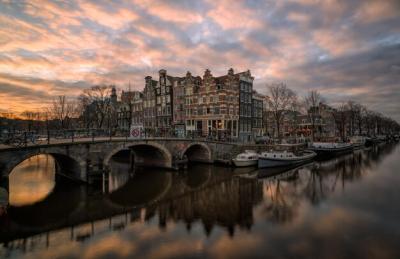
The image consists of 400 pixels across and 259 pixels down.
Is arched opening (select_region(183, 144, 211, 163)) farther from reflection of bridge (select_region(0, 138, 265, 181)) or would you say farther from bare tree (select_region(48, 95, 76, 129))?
bare tree (select_region(48, 95, 76, 129))

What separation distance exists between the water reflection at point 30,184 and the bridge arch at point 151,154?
25.4 feet

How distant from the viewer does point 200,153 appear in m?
42.8

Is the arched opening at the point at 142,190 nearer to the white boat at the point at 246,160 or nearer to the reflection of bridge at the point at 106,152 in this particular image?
the reflection of bridge at the point at 106,152

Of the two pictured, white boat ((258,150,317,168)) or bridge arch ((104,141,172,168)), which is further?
white boat ((258,150,317,168))

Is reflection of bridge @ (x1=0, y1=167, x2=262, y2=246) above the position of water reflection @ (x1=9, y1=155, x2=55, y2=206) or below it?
below

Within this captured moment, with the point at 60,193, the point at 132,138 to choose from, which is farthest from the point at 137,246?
the point at 132,138

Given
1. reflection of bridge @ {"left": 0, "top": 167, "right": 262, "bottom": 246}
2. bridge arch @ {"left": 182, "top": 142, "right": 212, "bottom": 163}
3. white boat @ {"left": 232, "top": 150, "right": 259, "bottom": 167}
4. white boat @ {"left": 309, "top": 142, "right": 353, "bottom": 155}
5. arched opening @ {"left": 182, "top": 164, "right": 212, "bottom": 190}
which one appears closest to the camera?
reflection of bridge @ {"left": 0, "top": 167, "right": 262, "bottom": 246}

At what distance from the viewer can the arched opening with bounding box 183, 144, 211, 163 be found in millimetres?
41125

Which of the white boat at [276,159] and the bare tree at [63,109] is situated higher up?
the bare tree at [63,109]

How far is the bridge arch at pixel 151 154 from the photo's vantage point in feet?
112

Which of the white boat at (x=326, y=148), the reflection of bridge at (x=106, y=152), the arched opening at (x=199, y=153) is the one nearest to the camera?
the reflection of bridge at (x=106, y=152)

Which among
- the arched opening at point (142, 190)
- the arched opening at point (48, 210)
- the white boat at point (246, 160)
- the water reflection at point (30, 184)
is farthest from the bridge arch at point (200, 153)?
the arched opening at point (48, 210)

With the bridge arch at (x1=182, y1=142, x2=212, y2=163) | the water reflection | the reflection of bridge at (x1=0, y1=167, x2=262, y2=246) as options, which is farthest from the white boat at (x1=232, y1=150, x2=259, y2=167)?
the water reflection

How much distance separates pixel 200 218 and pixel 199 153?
2501 cm
